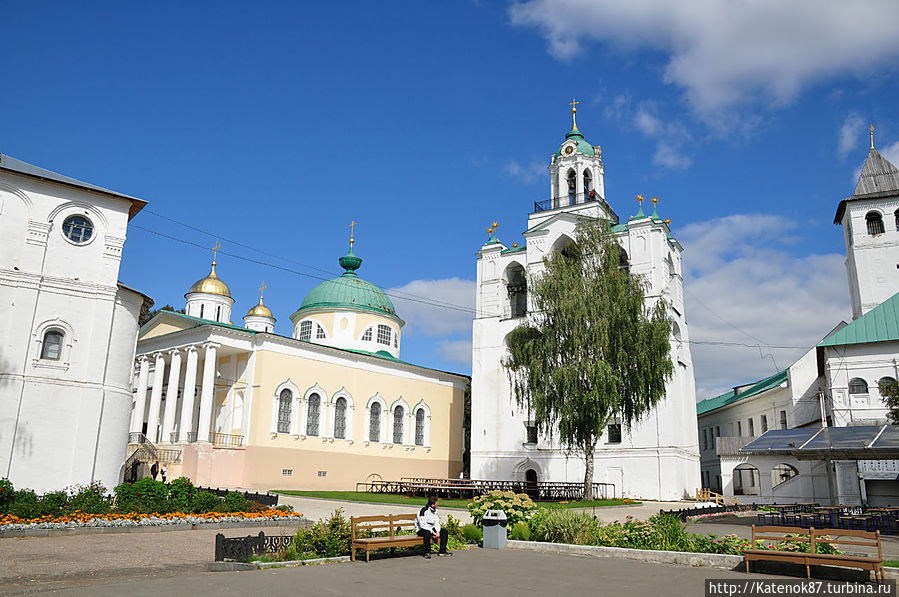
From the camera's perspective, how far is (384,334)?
46688 millimetres

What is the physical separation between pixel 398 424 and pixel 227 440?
426 inches

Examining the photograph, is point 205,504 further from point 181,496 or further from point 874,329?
point 874,329

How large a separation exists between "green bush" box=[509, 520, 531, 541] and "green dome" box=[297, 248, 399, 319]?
3265 cm

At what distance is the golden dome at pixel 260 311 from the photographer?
5126 cm

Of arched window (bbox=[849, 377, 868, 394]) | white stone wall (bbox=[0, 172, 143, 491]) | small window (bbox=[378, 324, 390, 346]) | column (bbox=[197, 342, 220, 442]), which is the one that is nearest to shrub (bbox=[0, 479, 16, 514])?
white stone wall (bbox=[0, 172, 143, 491])

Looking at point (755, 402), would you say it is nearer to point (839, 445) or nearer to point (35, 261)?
point (839, 445)

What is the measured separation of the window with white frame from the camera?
40.8m

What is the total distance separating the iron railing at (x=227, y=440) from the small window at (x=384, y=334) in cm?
1426

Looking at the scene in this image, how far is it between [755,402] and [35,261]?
39.6m

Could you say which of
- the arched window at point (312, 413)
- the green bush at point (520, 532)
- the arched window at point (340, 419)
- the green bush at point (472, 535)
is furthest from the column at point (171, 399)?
the green bush at point (520, 532)

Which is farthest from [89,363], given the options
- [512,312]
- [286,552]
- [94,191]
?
[512,312]

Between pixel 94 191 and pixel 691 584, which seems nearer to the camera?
pixel 691 584

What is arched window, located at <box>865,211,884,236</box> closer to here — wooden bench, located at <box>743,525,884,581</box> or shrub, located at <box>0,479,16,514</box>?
wooden bench, located at <box>743,525,884,581</box>

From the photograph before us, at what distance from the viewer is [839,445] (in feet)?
63.5
